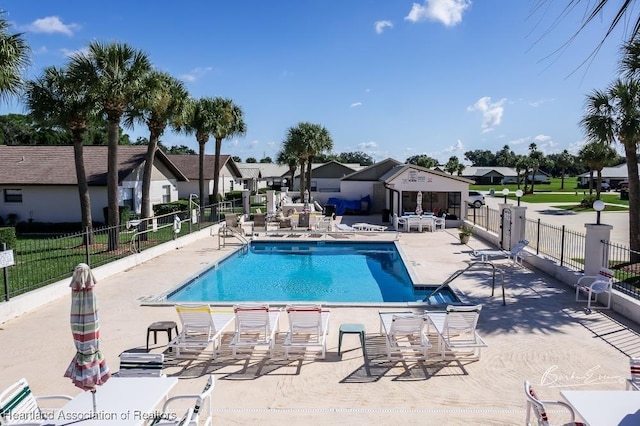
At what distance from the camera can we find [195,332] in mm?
8820

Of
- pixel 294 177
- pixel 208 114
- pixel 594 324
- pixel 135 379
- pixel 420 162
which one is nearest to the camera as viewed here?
pixel 135 379

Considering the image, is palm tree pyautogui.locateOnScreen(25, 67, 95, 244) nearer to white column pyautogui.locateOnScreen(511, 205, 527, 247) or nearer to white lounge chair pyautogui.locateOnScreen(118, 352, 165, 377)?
white lounge chair pyautogui.locateOnScreen(118, 352, 165, 377)

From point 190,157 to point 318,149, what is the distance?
12.7 m

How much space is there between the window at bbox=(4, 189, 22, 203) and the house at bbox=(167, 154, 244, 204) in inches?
504

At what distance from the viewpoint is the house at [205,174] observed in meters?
42.5

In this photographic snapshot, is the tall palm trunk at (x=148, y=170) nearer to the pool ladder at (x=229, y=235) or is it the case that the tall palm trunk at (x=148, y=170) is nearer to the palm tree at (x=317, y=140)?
the pool ladder at (x=229, y=235)

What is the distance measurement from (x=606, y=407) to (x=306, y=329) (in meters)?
5.03

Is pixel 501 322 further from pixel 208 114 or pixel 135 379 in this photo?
pixel 208 114

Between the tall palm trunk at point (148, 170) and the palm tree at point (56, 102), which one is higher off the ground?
the palm tree at point (56, 102)

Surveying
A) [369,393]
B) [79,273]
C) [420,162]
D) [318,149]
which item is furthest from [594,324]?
[420,162]

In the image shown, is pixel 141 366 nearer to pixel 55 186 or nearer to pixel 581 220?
pixel 55 186

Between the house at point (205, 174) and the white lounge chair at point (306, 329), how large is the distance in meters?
31.1

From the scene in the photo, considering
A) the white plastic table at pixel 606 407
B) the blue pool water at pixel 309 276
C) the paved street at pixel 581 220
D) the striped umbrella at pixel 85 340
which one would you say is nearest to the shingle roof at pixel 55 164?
the blue pool water at pixel 309 276

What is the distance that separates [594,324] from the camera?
999 cm
